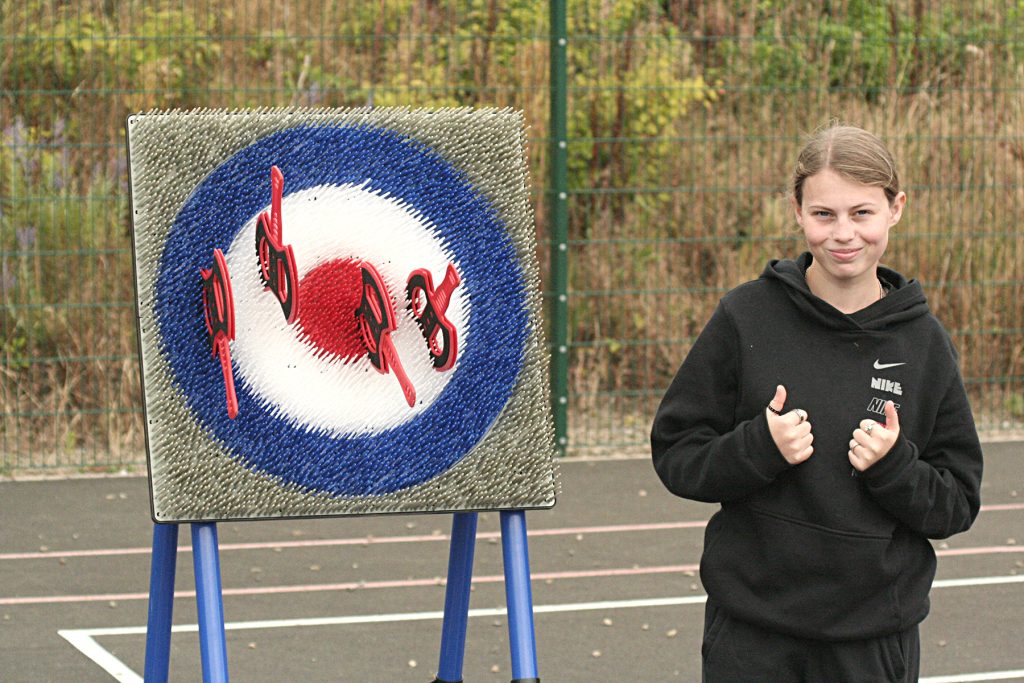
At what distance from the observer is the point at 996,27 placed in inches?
407

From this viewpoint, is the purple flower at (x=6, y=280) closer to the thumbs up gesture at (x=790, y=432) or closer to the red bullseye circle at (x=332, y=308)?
the red bullseye circle at (x=332, y=308)

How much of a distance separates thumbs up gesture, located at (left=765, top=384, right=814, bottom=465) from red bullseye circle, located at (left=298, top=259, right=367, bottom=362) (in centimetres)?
101

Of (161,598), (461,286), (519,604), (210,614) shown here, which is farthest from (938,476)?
(161,598)

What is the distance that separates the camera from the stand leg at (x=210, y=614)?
353 centimetres

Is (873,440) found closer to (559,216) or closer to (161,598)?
(161,598)

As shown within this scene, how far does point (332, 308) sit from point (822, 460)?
3.74 feet

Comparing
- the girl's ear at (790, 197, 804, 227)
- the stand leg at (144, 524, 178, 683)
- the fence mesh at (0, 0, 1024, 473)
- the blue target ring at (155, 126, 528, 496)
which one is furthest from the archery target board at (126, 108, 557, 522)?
the fence mesh at (0, 0, 1024, 473)

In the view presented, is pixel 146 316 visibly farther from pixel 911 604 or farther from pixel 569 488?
pixel 569 488

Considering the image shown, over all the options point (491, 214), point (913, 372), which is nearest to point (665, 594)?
point (491, 214)

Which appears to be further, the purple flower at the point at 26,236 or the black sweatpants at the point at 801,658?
the purple flower at the point at 26,236

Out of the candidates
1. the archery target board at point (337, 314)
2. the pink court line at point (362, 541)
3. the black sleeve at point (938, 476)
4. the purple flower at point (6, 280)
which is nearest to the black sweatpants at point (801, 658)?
the black sleeve at point (938, 476)

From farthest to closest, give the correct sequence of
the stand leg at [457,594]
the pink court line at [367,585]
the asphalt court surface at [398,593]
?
the pink court line at [367,585]
the asphalt court surface at [398,593]
the stand leg at [457,594]

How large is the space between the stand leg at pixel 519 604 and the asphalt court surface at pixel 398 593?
192 cm

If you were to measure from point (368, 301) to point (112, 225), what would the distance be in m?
6.07
